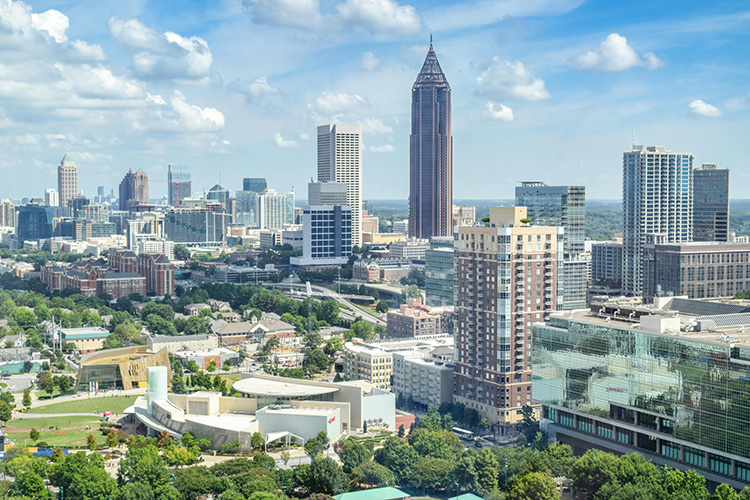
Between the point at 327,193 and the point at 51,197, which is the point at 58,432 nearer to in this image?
the point at 327,193

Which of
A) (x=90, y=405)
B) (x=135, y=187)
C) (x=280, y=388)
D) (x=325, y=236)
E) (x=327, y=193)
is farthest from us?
(x=135, y=187)

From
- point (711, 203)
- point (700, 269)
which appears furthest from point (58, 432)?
point (711, 203)

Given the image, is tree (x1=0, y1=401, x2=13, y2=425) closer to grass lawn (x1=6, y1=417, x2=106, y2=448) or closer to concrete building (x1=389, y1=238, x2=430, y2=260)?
grass lawn (x1=6, y1=417, x2=106, y2=448)

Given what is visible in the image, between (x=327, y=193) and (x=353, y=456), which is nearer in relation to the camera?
(x=353, y=456)

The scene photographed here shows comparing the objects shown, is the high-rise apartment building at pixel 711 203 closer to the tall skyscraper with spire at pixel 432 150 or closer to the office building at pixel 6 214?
the tall skyscraper with spire at pixel 432 150

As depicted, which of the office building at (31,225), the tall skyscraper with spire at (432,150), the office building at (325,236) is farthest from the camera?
the office building at (31,225)

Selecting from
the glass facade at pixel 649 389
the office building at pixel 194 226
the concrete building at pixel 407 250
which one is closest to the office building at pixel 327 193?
the concrete building at pixel 407 250
